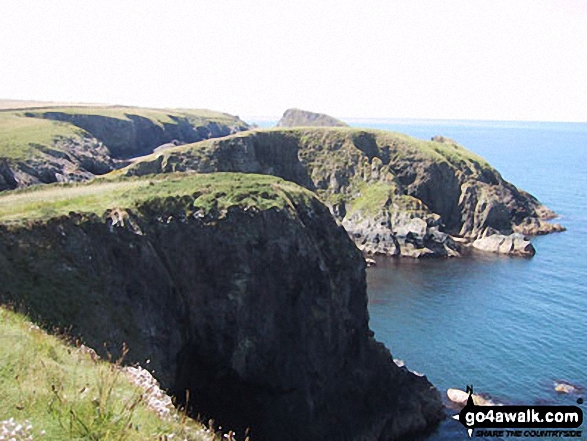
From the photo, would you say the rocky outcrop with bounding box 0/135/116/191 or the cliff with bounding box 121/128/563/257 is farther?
the cliff with bounding box 121/128/563/257

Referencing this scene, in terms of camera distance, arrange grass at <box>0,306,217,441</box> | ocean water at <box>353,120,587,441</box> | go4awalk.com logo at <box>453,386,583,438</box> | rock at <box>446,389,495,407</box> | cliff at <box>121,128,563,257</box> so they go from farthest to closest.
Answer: cliff at <box>121,128,563,257</box> < ocean water at <box>353,120,587,441</box> < rock at <box>446,389,495,407</box> < go4awalk.com logo at <box>453,386,583,438</box> < grass at <box>0,306,217,441</box>

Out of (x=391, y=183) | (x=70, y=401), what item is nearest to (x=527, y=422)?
(x=70, y=401)

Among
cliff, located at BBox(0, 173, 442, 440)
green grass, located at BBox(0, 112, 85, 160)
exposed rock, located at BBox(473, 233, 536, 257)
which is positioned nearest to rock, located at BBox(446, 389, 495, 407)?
cliff, located at BBox(0, 173, 442, 440)

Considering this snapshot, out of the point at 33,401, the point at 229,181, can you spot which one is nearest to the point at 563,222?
the point at 229,181

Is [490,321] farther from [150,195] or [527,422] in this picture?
[150,195]

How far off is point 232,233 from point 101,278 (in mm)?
13752

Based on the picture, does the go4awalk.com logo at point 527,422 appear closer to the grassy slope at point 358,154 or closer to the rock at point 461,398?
Result: the rock at point 461,398

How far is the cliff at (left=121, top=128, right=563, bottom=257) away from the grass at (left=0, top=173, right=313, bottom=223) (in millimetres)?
65027

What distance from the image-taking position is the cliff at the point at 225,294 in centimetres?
3456

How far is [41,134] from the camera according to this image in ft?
444

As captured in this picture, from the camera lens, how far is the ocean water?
205ft

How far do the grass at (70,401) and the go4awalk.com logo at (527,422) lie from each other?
138ft

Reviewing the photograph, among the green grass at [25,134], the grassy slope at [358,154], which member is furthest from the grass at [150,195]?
the grassy slope at [358,154]

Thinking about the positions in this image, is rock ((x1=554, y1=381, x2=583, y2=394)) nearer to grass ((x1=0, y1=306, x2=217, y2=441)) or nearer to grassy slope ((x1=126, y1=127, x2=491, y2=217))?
grass ((x1=0, y1=306, x2=217, y2=441))
